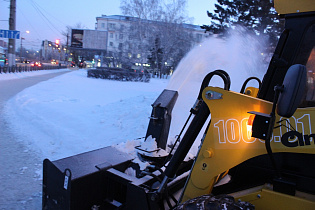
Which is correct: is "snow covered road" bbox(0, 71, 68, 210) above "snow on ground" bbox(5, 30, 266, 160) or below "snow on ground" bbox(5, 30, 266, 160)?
below

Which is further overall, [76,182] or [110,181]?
[110,181]

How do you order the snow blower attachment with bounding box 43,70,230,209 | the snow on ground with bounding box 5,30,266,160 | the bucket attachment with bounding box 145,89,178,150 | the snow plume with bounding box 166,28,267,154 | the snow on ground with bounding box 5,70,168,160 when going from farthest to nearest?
the snow plume with bounding box 166,28,267,154, the snow on ground with bounding box 5,30,266,160, the snow on ground with bounding box 5,70,168,160, the bucket attachment with bounding box 145,89,178,150, the snow blower attachment with bounding box 43,70,230,209

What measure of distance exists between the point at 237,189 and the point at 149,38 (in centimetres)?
2853

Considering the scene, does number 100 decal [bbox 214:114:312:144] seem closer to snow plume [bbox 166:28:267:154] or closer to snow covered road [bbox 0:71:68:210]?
snow covered road [bbox 0:71:68:210]

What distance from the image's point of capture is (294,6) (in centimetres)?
186

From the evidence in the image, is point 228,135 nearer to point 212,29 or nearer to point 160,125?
point 160,125

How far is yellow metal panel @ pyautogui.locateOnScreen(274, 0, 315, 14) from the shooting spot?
71.0 inches

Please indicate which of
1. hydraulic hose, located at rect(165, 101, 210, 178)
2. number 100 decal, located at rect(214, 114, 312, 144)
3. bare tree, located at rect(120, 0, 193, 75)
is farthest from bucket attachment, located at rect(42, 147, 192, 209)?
bare tree, located at rect(120, 0, 193, 75)

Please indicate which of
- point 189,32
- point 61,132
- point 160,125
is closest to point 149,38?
point 189,32

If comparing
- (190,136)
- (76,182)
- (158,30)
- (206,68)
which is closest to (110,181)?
(76,182)

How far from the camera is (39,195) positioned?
157 inches

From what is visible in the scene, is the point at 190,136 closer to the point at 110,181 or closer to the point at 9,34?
the point at 110,181

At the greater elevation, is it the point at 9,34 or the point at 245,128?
the point at 9,34

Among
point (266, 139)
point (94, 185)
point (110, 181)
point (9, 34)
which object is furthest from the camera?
point (9, 34)
